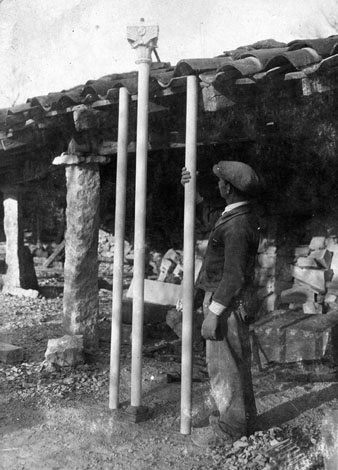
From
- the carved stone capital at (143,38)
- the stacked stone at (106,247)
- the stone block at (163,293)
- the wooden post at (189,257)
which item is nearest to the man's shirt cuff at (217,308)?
the wooden post at (189,257)

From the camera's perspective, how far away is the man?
3463mm

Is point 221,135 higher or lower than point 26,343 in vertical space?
higher

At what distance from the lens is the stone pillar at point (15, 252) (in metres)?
10.1

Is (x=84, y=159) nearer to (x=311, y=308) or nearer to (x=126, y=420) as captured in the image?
(x=126, y=420)

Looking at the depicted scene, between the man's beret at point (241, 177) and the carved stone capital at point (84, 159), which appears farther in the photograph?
the carved stone capital at point (84, 159)

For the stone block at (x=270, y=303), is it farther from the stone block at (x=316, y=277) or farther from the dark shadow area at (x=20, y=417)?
the dark shadow area at (x=20, y=417)

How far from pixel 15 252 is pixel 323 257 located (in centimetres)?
602

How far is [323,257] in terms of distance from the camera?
7.23m

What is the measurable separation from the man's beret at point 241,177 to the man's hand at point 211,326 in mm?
897

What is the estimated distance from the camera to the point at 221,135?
5.41 meters

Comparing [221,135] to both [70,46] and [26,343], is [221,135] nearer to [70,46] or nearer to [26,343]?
[26,343]

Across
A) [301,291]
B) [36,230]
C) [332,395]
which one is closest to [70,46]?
[36,230]

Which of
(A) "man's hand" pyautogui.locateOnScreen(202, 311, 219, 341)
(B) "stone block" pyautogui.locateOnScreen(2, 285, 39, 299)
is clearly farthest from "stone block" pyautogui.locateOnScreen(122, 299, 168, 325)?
(A) "man's hand" pyautogui.locateOnScreen(202, 311, 219, 341)

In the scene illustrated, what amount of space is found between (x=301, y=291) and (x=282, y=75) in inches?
160
